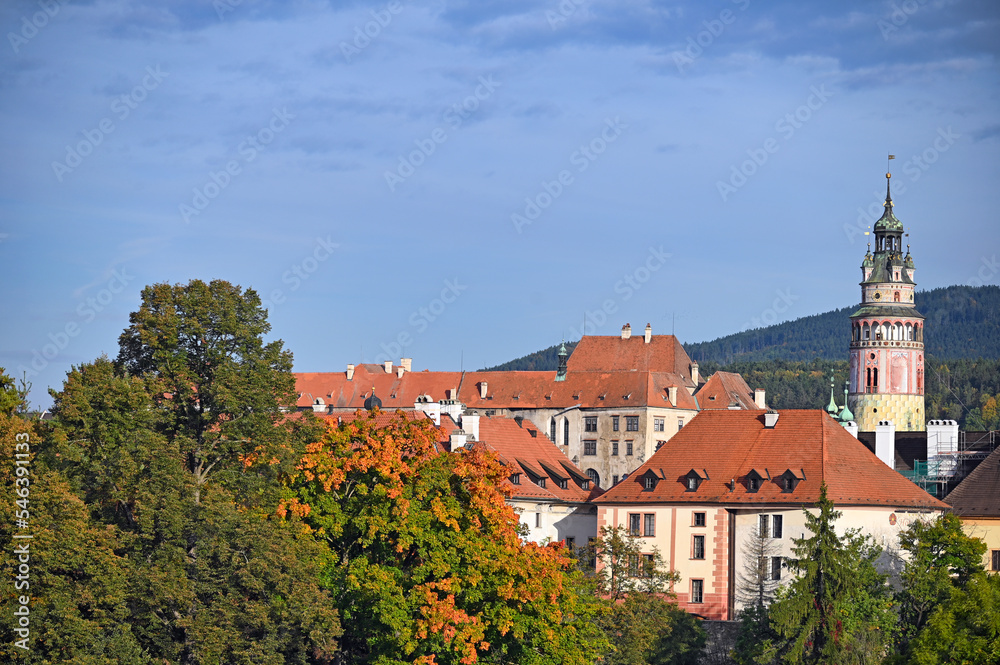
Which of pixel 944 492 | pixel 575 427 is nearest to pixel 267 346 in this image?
pixel 944 492

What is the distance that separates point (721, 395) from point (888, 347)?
41.3 m

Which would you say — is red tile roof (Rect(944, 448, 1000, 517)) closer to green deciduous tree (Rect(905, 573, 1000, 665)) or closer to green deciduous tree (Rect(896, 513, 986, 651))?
green deciduous tree (Rect(896, 513, 986, 651))

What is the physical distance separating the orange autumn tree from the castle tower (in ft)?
338

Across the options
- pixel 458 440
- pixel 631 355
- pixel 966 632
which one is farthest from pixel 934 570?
pixel 631 355

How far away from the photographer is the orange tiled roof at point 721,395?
403 ft

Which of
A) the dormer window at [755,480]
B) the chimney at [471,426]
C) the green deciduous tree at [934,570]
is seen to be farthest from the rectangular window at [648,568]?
the chimney at [471,426]

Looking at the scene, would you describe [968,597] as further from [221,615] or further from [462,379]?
[462,379]

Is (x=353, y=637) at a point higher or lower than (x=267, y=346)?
lower

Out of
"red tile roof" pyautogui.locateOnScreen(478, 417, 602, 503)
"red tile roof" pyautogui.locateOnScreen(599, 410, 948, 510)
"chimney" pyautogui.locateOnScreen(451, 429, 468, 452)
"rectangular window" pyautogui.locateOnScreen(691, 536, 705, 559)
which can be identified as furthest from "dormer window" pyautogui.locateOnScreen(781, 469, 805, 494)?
"chimney" pyautogui.locateOnScreen(451, 429, 468, 452)

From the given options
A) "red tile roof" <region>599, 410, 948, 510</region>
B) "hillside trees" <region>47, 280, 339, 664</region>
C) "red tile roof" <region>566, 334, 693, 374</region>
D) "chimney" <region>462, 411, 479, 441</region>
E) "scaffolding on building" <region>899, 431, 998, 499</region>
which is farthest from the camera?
"red tile roof" <region>566, 334, 693, 374</region>

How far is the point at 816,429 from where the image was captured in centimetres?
7875

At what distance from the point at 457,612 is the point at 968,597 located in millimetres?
15761

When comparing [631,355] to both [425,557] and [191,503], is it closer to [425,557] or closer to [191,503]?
[425,557]

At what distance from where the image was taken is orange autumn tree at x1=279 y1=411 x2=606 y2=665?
181 ft
